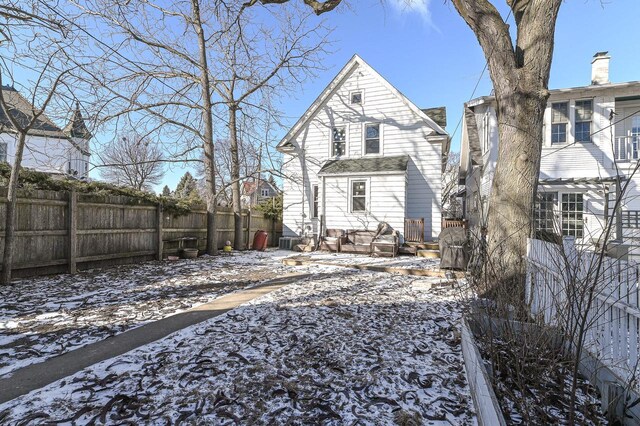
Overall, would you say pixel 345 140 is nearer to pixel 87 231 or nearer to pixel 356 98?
pixel 356 98

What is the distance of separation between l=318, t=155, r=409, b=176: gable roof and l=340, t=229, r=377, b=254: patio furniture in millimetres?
2482

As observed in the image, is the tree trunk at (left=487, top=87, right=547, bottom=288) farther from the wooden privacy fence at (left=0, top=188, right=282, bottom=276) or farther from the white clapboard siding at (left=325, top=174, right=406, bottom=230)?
the wooden privacy fence at (left=0, top=188, right=282, bottom=276)

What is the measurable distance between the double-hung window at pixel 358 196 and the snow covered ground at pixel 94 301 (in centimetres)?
589

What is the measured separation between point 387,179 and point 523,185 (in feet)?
27.7

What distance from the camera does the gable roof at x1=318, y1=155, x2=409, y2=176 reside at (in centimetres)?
1277

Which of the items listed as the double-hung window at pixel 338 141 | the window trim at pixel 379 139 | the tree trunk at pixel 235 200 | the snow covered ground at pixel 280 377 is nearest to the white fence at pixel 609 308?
the snow covered ground at pixel 280 377

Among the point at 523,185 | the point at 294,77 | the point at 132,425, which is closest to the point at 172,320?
the point at 132,425

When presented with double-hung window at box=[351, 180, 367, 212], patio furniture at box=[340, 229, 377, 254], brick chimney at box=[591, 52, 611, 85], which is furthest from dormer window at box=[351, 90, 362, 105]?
brick chimney at box=[591, 52, 611, 85]

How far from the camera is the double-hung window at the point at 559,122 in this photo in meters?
11.5

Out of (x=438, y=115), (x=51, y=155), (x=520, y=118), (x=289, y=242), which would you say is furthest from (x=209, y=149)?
(x=438, y=115)

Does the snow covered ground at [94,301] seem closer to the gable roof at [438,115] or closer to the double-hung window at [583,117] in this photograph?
the gable roof at [438,115]

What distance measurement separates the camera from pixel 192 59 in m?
11.2

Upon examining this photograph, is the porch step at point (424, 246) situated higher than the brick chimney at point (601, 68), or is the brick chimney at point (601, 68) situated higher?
the brick chimney at point (601, 68)

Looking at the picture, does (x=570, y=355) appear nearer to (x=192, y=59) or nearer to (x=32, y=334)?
(x=32, y=334)
